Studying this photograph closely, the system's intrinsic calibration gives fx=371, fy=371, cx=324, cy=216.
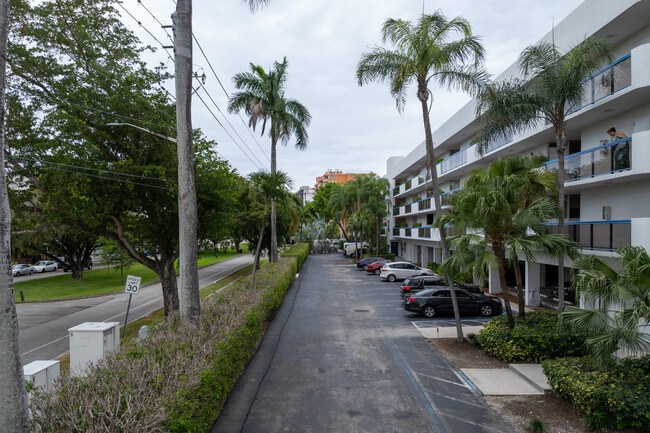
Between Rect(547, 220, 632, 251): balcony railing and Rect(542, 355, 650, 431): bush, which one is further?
Rect(547, 220, 632, 251): balcony railing

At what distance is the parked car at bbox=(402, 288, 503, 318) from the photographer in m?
16.2

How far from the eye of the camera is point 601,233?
13.3 m

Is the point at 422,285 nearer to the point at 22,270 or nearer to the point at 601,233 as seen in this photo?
the point at 601,233

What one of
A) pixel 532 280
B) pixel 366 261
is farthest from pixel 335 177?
pixel 532 280

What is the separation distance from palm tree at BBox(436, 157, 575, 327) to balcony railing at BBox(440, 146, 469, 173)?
41.0ft

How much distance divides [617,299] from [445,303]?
9.74 meters

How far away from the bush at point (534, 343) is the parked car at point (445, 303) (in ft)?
17.7

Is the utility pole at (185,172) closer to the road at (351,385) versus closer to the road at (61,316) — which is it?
the road at (351,385)

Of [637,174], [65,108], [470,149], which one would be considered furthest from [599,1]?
[65,108]

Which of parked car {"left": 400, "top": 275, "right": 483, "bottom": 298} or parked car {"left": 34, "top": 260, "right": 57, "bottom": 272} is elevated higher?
parked car {"left": 400, "top": 275, "right": 483, "bottom": 298}

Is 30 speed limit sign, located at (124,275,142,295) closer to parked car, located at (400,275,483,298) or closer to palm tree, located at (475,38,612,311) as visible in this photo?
parked car, located at (400,275,483,298)

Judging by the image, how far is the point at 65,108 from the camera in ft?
42.7

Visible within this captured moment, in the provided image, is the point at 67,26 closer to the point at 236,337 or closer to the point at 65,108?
the point at 65,108

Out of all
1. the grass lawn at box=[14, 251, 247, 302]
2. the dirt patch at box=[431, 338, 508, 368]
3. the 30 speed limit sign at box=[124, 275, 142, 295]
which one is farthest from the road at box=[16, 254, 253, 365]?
the dirt patch at box=[431, 338, 508, 368]
